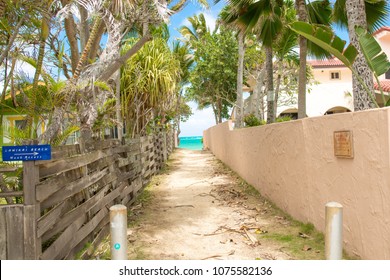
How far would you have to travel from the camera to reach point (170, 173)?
43.0 ft

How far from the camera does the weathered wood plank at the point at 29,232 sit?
305 centimetres

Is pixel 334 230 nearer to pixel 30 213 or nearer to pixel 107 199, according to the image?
pixel 30 213

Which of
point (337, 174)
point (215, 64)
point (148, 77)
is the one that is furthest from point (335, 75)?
point (337, 174)

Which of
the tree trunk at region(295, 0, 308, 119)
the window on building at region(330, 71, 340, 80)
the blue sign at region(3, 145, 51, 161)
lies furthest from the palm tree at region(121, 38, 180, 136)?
the window on building at region(330, 71, 340, 80)

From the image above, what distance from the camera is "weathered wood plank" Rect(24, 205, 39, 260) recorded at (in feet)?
10.0

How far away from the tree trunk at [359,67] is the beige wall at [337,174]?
1.47m

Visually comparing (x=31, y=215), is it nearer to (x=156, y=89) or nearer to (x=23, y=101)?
(x=23, y=101)

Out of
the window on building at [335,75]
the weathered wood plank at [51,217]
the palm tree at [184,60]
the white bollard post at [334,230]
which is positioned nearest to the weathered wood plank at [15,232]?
the weathered wood plank at [51,217]

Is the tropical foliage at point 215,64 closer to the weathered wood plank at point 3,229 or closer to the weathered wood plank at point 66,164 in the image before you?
the weathered wood plank at point 66,164

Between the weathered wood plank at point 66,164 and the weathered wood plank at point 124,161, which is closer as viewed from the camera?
the weathered wood plank at point 66,164

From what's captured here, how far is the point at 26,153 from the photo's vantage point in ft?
10.1

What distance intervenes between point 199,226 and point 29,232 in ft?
10.7

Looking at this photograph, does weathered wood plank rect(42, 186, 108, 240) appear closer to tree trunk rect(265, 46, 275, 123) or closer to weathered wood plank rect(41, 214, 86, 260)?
weathered wood plank rect(41, 214, 86, 260)

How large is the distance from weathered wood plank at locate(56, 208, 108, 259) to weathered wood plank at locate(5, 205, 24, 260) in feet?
1.90
